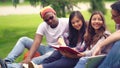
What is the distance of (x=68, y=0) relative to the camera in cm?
867

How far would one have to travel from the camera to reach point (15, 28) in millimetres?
10570

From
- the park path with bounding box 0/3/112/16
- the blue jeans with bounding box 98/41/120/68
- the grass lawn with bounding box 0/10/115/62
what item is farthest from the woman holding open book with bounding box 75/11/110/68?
the park path with bounding box 0/3/112/16

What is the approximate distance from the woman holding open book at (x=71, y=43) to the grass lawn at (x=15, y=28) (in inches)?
109

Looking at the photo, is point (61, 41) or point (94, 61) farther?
point (61, 41)

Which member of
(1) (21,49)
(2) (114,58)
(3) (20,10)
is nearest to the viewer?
(2) (114,58)

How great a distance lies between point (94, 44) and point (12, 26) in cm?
745

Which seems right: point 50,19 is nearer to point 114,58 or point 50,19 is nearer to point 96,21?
point 96,21

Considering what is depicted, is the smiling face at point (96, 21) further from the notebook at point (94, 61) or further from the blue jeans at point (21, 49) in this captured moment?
the blue jeans at point (21, 49)

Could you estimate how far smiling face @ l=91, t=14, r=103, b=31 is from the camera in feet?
12.0

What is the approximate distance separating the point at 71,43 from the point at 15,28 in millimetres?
6633

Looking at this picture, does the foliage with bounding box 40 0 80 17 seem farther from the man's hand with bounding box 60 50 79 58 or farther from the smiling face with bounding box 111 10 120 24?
the smiling face with bounding box 111 10 120 24

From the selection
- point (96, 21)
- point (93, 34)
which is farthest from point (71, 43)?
point (96, 21)

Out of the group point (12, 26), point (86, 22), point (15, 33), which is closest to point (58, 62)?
point (86, 22)

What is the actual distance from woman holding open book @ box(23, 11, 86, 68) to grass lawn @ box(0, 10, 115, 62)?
→ 276cm
